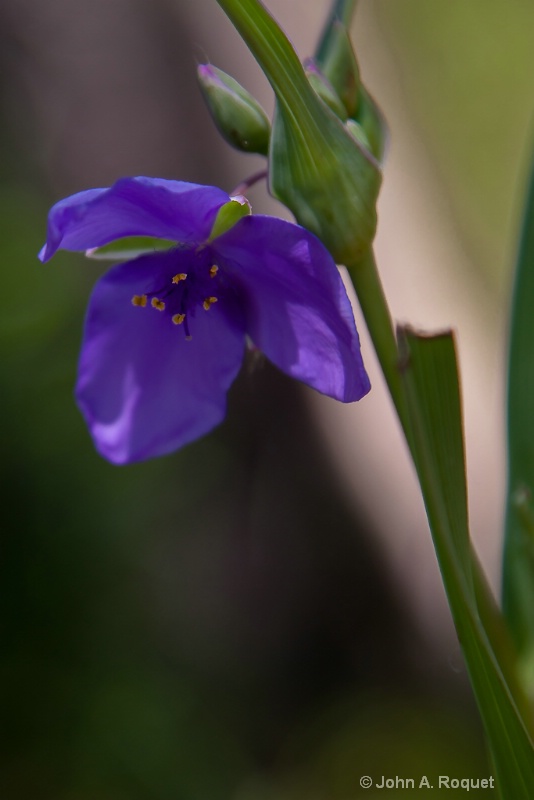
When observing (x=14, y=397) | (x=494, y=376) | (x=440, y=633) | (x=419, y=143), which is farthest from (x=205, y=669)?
(x=419, y=143)

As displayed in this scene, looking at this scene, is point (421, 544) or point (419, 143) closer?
point (421, 544)

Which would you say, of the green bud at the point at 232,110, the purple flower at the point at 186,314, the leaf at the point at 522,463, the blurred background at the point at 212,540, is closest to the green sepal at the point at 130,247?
the purple flower at the point at 186,314

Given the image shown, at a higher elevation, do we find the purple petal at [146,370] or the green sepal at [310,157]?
the green sepal at [310,157]

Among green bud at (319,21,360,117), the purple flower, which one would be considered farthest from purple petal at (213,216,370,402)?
green bud at (319,21,360,117)

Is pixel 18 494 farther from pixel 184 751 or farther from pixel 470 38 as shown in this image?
pixel 470 38

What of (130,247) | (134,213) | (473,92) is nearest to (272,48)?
(134,213)

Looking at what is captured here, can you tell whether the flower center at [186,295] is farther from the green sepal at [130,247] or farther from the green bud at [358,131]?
the green bud at [358,131]
